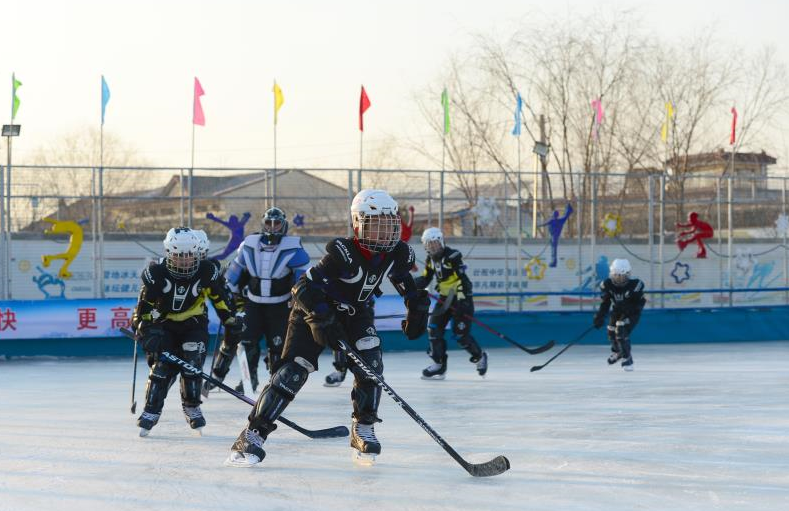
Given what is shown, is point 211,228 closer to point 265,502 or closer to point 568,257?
point 568,257

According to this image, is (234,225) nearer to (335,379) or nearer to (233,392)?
(335,379)

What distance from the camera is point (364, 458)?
17.6 ft

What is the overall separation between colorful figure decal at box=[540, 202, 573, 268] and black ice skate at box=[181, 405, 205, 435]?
9800mm

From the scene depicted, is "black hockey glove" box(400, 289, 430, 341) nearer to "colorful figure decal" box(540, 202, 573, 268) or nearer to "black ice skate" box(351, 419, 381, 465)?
"black ice skate" box(351, 419, 381, 465)

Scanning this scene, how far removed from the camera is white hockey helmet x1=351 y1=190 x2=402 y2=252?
16.8ft

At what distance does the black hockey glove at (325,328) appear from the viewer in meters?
5.11

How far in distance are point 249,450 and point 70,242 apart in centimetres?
948

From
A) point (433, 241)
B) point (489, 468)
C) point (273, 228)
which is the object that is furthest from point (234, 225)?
point (489, 468)

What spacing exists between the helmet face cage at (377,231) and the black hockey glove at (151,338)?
1727 millimetres

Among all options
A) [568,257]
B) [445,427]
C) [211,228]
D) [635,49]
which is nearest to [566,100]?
[635,49]

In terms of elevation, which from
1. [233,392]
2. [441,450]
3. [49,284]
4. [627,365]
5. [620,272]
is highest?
[620,272]

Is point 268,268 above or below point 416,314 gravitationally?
above

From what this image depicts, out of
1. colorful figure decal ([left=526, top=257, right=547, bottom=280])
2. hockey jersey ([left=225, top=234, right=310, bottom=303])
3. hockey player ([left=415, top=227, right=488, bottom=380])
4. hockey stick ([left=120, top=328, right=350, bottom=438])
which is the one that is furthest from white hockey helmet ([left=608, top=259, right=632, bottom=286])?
hockey stick ([left=120, top=328, right=350, bottom=438])

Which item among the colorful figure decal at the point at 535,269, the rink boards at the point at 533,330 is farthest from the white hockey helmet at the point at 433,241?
the colorful figure decal at the point at 535,269
